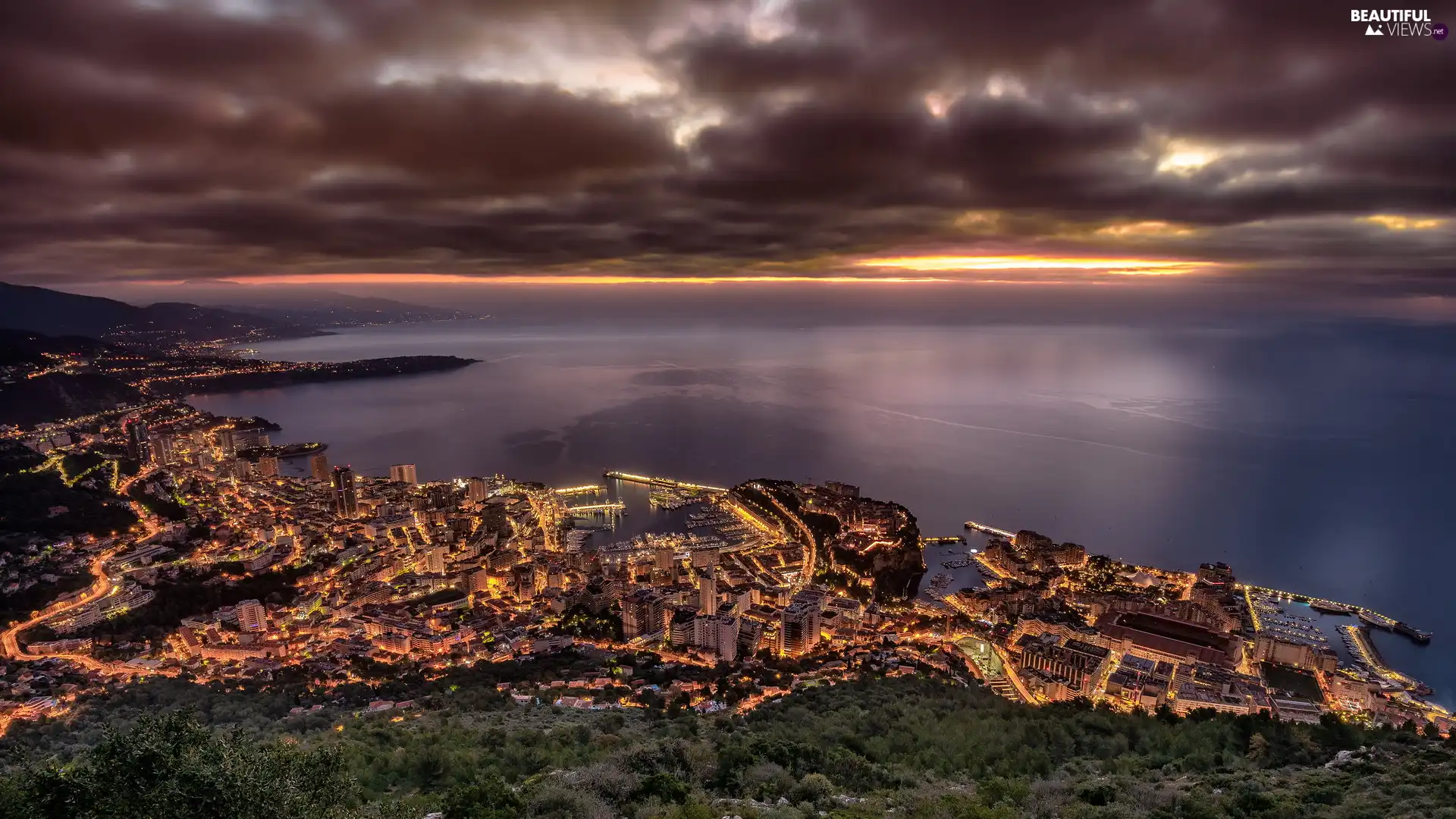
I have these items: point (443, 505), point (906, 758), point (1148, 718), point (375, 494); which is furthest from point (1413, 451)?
point (375, 494)

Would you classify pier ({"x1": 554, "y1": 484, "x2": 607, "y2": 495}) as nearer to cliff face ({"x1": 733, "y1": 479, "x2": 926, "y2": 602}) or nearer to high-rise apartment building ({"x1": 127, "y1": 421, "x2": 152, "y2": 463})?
cliff face ({"x1": 733, "y1": 479, "x2": 926, "y2": 602})

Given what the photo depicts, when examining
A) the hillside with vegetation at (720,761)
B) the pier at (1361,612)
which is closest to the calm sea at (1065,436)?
the pier at (1361,612)

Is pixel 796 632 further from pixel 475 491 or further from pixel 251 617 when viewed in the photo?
pixel 475 491

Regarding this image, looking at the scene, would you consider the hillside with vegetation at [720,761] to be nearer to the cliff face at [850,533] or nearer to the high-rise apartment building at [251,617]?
the high-rise apartment building at [251,617]

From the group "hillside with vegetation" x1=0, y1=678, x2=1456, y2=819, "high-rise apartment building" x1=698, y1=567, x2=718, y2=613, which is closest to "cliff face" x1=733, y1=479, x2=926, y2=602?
"high-rise apartment building" x1=698, y1=567, x2=718, y2=613

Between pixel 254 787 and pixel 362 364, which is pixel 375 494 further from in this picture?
pixel 362 364

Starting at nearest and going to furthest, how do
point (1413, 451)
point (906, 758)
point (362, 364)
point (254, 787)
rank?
1. point (254, 787)
2. point (906, 758)
3. point (1413, 451)
4. point (362, 364)
